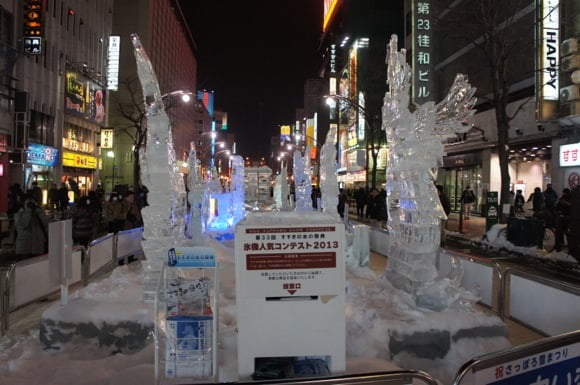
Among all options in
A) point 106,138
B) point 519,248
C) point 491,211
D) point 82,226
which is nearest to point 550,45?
point 491,211

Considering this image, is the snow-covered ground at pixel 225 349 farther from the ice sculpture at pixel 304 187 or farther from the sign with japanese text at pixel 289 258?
the ice sculpture at pixel 304 187

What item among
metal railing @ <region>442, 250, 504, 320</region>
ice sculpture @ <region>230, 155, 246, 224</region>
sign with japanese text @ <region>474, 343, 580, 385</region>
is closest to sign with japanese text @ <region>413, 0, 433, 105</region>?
ice sculpture @ <region>230, 155, 246, 224</region>

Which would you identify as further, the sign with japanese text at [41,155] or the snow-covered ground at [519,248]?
the sign with japanese text at [41,155]

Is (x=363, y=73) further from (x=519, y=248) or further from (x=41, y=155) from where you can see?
(x=519, y=248)

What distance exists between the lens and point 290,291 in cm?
384

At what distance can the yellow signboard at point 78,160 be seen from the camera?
37.2 metres

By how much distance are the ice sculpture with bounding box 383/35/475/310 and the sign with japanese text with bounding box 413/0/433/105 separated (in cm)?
2160

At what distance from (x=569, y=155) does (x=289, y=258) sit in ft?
68.1

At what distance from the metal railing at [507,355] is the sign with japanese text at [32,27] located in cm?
3005

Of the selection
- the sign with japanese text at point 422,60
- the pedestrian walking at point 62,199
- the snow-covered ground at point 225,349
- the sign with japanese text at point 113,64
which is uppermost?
the sign with japanese text at point 113,64

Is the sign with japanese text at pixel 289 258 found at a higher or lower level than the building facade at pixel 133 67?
lower

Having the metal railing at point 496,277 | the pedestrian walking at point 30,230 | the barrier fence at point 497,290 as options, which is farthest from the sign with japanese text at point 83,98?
the metal railing at point 496,277

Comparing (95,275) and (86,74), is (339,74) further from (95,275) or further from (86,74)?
(95,275)

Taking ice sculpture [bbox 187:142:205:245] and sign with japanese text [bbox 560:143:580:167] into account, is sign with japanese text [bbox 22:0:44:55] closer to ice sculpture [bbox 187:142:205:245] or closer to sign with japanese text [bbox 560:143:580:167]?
ice sculpture [bbox 187:142:205:245]
